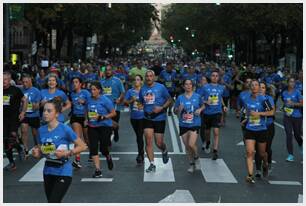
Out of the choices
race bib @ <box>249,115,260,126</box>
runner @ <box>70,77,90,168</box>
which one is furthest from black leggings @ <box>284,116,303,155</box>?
runner @ <box>70,77,90,168</box>

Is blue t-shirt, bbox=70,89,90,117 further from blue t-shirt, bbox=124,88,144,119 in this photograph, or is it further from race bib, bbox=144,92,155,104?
race bib, bbox=144,92,155,104

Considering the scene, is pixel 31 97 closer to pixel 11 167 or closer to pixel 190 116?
→ pixel 11 167

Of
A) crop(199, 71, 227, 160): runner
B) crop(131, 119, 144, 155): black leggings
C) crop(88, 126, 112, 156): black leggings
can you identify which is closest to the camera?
crop(88, 126, 112, 156): black leggings

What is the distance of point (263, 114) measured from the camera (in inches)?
378

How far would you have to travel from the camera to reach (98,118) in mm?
9977

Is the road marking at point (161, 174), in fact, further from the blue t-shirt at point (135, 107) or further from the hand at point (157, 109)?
the hand at point (157, 109)

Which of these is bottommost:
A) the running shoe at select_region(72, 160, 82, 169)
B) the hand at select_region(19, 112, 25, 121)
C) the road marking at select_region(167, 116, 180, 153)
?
the road marking at select_region(167, 116, 180, 153)

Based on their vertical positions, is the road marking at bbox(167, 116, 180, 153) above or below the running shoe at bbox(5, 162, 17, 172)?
below

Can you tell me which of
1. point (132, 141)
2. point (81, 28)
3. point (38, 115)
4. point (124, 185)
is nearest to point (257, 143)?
point (124, 185)

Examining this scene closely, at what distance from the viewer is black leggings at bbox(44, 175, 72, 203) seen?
645 cm

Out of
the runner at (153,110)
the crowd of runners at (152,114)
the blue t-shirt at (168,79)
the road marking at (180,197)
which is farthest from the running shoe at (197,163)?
the blue t-shirt at (168,79)

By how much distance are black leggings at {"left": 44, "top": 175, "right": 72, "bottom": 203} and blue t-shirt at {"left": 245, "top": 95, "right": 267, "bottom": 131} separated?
12.7 feet

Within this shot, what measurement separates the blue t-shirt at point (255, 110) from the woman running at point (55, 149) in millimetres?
3764

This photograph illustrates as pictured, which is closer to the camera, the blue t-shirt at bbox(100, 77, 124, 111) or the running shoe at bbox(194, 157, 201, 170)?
the running shoe at bbox(194, 157, 201, 170)
